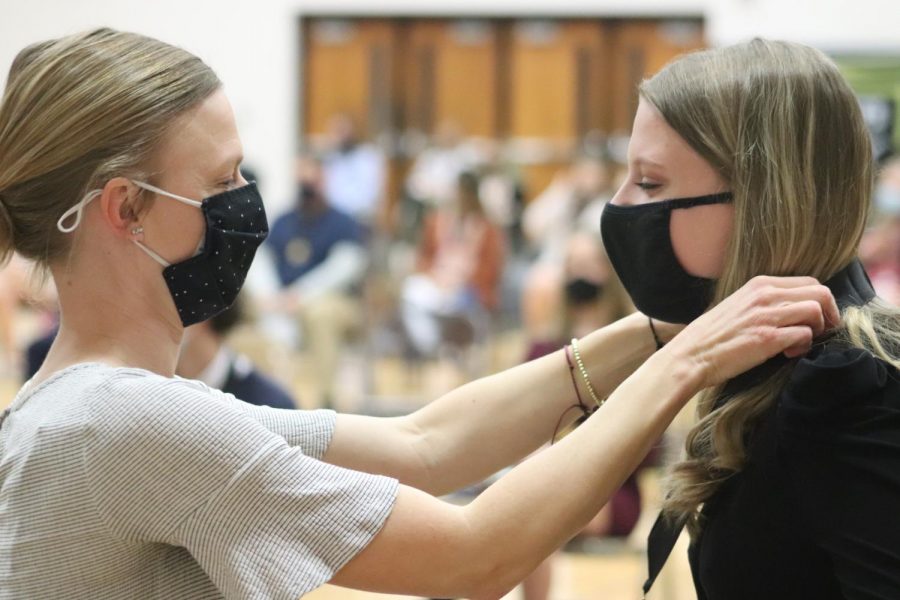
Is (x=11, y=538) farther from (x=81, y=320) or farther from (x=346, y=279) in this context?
(x=346, y=279)

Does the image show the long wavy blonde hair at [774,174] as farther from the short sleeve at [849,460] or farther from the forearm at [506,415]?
the forearm at [506,415]

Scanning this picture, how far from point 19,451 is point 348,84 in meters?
11.3

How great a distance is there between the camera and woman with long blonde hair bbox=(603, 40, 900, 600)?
1511 mm

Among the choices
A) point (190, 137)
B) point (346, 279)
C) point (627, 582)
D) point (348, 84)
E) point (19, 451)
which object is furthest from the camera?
point (348, 84)

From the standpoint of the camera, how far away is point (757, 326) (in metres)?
1.58

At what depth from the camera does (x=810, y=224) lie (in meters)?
1.70

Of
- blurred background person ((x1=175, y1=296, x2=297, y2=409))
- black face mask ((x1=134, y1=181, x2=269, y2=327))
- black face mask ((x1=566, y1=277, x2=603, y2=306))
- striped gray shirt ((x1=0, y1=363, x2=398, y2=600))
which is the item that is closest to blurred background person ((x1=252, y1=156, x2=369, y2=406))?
black face mask ((x1=566, y1=277, x2=603, y2=306))

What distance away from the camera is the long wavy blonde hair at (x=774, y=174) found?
5.56 ft

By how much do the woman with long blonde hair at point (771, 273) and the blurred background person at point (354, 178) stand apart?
8.89 meters

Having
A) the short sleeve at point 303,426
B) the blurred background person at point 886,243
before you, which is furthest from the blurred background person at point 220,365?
the blurred background person at point 886,243

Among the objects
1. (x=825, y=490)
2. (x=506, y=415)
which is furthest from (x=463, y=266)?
(x=825, y=490)

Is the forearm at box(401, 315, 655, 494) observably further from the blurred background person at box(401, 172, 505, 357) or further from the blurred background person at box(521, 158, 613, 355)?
the blurred background person at box(401, 172, 505, 357)

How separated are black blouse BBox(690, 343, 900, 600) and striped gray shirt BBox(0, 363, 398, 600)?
1.64ft

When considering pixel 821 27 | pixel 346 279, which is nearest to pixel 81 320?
pixel 346 279
